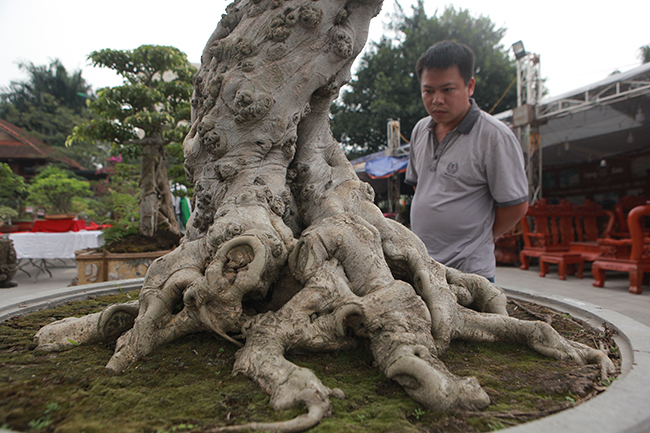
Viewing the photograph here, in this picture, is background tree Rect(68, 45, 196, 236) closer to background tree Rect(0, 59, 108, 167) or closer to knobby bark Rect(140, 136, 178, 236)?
knobby bark Rect(140, 136, 178, 236)

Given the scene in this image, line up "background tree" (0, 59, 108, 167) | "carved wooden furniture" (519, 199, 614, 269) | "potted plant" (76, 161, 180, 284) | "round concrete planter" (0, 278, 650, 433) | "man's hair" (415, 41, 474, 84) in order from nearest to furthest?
"round concrete planter" (0, 278, 650, 433)
"man's hair" (415, 41, 474, 84)
"potted plant" (76, 161, 180, 284)
"carved wooden furniture" (519, 199, 614, 269)
"background tree" (0, 59, 108, 167)

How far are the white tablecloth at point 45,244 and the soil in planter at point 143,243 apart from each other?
149 centimetres

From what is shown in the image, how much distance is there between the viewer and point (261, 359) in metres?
1.52

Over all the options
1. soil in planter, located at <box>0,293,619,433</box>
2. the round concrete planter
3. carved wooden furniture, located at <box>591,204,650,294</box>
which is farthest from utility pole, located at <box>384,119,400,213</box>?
soil in planter, located at <box>0,293,619,433</box>

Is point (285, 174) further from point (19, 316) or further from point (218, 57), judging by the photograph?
point (19, 316)

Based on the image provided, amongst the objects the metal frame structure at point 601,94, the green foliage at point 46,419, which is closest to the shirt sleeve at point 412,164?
the green foliage at point 46,419

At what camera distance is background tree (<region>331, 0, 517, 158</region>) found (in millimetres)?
17828

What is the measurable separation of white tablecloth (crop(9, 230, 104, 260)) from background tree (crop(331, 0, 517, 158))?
14.2 metres

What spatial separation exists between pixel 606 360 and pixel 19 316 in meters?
3.35

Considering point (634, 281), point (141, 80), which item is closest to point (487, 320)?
point (634, 281)

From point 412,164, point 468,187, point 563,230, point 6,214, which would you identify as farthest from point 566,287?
point 6,214

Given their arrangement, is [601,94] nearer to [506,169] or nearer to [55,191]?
[506,169]

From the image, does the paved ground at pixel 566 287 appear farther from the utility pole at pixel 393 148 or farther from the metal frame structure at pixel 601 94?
the utility pole at pixel 393 148

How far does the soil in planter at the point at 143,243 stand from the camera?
5332 mm
